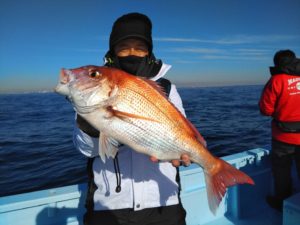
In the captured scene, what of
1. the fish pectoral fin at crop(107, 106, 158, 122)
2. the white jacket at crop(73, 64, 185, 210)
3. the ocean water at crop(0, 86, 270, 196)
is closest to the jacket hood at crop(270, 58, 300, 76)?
the ocean water at crop(0, 86, 270, 196)

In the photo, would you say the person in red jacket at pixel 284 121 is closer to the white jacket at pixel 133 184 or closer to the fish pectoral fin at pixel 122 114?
the white jacket at pixel 133 184

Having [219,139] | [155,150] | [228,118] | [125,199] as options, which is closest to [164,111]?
[155,150]

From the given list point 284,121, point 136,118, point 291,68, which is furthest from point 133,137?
point 291,68

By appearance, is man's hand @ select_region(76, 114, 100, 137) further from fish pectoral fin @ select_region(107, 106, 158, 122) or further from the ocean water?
the ocean water

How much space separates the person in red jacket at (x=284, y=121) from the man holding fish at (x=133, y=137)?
2.98 m

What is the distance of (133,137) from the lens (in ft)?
6.79

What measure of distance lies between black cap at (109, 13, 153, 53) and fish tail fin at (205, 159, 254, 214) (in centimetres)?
149

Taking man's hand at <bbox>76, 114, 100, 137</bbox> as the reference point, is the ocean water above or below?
below

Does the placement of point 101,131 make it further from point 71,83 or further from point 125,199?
point 125,199

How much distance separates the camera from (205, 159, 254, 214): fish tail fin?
231 cm

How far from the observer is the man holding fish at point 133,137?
201cm

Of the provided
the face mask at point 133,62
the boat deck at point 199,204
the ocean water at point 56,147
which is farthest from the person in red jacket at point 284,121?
the face mask at point 133,62

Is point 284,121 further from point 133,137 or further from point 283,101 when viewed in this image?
point 133,137

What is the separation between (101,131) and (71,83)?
1.39 ft
